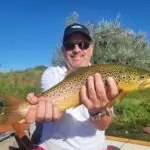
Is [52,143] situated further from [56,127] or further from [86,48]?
[86,48]

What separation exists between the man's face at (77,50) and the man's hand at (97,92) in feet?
1.92

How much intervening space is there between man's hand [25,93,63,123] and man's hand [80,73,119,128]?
24cm

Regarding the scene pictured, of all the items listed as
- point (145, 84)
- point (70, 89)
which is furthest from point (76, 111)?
point (145, 84)

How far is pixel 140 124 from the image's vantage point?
10859 mm

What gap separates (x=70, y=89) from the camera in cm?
293

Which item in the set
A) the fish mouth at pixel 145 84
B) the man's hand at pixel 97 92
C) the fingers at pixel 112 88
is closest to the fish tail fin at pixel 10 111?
the man's hand at pixel 97 92

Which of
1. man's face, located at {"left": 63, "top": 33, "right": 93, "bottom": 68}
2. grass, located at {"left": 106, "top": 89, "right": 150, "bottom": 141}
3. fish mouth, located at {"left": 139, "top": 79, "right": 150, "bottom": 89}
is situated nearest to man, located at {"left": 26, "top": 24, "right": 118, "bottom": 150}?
man's face, located at {"left": 63, "top": 33, "right": 93, "bottom": 68}

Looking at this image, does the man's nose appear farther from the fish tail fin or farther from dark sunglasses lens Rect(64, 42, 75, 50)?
the fish tail fin

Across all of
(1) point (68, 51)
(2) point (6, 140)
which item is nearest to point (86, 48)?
(1) point (68, 51)

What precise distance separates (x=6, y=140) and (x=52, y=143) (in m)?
3.07

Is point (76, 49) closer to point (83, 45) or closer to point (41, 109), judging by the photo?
point (83, 45)

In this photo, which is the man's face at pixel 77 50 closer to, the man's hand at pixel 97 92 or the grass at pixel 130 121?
the man's hand at pixel 97 92

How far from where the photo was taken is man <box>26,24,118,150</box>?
2.89m

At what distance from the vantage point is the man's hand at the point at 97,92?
2.85 m
